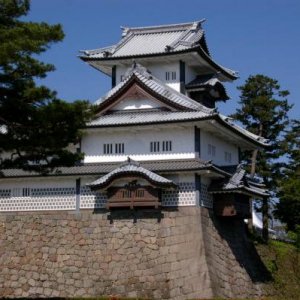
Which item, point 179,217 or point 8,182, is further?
point 8,182

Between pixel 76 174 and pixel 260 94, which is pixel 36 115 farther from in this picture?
pixel 260 94

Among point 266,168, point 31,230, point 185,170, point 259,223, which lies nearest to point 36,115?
point 185,170

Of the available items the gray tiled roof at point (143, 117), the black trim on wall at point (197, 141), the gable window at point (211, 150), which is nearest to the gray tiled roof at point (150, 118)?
the gray tiled roof at point (143, 117)

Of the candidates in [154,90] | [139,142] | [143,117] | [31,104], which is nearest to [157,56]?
[154,90]

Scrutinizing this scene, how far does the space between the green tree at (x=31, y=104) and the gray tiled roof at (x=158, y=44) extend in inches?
435

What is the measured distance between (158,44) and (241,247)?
32.5 feet

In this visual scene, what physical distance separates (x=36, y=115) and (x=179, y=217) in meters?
8.55

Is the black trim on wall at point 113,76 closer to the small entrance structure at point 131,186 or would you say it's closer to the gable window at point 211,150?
the gable window at point 211,150

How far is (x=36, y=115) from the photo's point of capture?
55.6ft

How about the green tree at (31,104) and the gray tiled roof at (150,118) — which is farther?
the gray tiled roof at (150,118)

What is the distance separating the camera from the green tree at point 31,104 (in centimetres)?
1655

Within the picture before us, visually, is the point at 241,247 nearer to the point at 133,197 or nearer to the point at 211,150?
the point at 211,150

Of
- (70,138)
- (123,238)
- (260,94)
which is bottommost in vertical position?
(123,238)

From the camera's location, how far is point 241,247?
1073 inches
